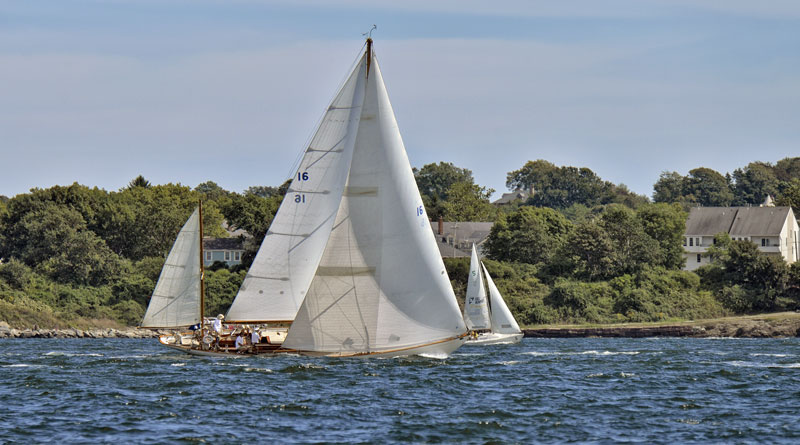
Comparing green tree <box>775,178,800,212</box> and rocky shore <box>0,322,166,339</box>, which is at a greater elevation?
green tree <box>775,178,800,212</box>

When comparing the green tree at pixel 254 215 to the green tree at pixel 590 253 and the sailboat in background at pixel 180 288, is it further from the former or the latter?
the sailboat in background at pixel 180 288

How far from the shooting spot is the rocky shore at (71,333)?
93375mm

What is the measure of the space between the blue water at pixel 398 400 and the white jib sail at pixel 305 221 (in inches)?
101

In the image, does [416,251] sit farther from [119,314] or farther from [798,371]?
[119,314]

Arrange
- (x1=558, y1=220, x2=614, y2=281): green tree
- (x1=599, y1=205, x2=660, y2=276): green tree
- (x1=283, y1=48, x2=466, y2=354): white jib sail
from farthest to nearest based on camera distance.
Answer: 1. (x1=599, y1=205, x2=660, y2=276): green tree
2. (x1=558, y1=220, x2=614, y2=281): green tree
3. (x1=283, y1=48, x2=466, y2=354): white jib sail

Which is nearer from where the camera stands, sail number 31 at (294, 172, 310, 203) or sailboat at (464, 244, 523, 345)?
sail number 31 at (294, 172, 310, 203)

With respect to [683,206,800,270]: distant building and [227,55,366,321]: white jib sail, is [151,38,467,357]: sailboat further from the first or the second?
[683,206,800,270]: distant building

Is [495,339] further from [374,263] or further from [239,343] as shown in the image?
[374,263]

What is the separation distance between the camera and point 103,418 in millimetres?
29188

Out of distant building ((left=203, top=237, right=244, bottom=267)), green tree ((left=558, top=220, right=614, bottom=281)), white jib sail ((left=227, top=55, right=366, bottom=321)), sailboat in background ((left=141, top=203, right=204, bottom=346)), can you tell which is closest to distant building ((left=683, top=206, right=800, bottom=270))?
green tree ((left=558, top=220, right=614, bottom=281))

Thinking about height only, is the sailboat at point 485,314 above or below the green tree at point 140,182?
below

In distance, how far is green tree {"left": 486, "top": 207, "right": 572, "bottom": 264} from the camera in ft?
364

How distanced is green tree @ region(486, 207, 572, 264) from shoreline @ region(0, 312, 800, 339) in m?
18.8

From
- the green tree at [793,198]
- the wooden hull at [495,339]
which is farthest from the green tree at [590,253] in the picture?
the green tree at [793,198]
